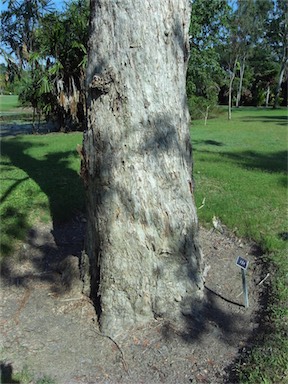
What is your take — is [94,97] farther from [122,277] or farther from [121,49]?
[122,277]

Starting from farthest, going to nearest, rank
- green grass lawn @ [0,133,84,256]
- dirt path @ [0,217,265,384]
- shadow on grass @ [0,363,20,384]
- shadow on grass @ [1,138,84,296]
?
green grass lawn @ [0,133,84,256] < shadow on grass @ [1,138,84,296] < dirt path @ [0,217,265,384] < shadow on grass @ [0,363,20,384]

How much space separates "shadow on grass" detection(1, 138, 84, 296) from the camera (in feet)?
13.9

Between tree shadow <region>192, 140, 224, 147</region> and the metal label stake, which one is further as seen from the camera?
tree shadow <region>192, 140, 224, 147</region>

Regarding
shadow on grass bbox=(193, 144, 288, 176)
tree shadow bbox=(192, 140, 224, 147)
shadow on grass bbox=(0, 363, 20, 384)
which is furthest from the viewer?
tree shadow bbox=(192, 140, 224, 147)

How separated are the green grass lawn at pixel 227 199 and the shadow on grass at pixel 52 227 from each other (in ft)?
0.04

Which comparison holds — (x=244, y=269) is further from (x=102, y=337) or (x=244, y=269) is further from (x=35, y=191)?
(x=35, y=191)

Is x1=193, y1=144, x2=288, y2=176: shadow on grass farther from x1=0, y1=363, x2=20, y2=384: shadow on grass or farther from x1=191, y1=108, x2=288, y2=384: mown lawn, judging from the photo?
x1=0, y1=363, x2=20, y2=384: shadow on grass

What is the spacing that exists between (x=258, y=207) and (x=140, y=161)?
2.98m

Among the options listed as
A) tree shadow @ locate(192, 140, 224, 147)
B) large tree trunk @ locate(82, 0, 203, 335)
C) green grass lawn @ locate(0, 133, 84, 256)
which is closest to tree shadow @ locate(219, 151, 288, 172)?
tree shadow @ locate(192, 140, 224, 147)

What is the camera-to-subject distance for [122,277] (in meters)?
3.22

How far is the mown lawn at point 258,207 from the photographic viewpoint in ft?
9.08

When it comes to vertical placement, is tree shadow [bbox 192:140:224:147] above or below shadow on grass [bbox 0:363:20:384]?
above

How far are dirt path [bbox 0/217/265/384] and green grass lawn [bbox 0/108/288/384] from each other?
0.24 metres

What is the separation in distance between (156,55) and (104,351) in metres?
2.17
